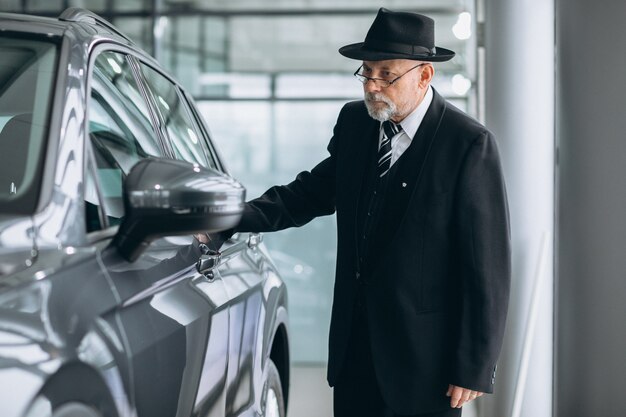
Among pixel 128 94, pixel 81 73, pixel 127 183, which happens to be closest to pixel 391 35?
pixel 128 94

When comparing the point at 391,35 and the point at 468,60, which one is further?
the point at 468,60

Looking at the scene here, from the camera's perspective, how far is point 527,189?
5453 mm

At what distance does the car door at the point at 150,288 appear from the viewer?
1692 millimetres

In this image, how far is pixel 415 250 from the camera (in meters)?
2.56

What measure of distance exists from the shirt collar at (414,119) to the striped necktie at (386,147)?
0.07ft

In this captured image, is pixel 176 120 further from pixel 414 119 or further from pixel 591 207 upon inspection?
pixel 591 207

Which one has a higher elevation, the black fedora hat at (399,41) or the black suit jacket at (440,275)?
the black fedora hat at (399,41)

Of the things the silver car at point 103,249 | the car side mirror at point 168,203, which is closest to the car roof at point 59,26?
the silver car at point 103,249

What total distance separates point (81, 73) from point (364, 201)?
1009mm

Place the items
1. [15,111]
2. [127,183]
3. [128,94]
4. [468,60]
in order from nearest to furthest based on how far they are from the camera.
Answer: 1. [127,183]
2. [15,111]
3. [128,94]
4. [468,60]

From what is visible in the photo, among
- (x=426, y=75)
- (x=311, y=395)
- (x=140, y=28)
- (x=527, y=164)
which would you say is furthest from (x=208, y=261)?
(x=140, y=28)

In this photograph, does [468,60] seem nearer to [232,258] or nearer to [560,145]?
[560,145]

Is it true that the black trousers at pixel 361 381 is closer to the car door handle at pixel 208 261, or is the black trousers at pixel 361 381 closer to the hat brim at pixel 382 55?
the car door handle at pixel 208 261

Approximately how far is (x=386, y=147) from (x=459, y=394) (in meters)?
0.71
